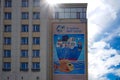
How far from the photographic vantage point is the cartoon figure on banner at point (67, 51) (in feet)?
264

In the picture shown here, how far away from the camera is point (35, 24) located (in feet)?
264

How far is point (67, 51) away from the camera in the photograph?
265 feet

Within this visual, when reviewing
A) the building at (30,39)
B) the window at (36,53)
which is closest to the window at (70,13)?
the building at (30,39)

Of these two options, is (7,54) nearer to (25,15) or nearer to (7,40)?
(7,40)

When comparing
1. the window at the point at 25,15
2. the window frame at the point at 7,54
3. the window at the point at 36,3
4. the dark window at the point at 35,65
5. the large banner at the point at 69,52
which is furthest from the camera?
the window at the point at 36,3

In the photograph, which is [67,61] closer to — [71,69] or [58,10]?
[71,69]

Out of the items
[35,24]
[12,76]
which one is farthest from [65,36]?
[12,76]

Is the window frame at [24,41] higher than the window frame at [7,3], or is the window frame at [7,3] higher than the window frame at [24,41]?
the window frame at [7,3]

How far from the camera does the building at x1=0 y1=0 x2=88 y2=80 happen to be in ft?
258

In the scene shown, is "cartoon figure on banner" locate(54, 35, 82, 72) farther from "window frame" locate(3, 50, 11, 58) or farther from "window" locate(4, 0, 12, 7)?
"window" locate(4, 0, 12, 7)

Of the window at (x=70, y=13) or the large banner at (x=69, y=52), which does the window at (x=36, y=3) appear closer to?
the window at (x=70, y=13)

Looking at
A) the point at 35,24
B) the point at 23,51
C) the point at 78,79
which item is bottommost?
the point at 78,79

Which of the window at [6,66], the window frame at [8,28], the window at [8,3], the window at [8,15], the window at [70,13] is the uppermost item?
the window at [8,3]

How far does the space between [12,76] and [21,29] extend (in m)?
9.99
